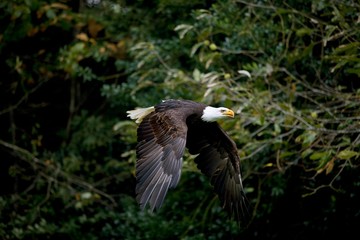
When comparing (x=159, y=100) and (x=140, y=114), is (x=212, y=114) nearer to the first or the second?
(x=140, y=114)

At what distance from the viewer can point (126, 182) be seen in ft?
33.9

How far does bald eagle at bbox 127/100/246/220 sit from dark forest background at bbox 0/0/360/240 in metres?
0.57

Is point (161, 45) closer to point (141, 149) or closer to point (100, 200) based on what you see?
point (100, 200)

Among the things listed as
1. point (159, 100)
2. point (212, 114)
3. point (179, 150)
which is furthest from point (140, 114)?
point (159, 100)

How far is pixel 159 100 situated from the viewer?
8836 mm

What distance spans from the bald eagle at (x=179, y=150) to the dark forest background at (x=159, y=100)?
0.57 metres

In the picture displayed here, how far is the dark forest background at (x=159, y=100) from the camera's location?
7457 millimetres

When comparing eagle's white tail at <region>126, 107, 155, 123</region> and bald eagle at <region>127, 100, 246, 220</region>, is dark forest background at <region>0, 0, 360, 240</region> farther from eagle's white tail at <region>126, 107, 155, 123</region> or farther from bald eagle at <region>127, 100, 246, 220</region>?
eagle's white tail at <region>126, 107, 155, 123</region>

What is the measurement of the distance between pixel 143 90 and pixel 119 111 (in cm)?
85

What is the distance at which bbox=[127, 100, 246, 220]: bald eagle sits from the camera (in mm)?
5301

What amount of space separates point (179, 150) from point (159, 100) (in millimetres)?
3315

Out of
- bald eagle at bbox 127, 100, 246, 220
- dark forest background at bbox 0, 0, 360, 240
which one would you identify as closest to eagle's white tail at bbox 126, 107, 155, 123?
bald eagle at bbox 127, 100, 246, 220

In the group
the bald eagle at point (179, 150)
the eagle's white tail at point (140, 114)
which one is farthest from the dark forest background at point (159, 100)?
the eagle's white tail at point (140, 114)

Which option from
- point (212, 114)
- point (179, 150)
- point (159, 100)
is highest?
point (179, 150)
